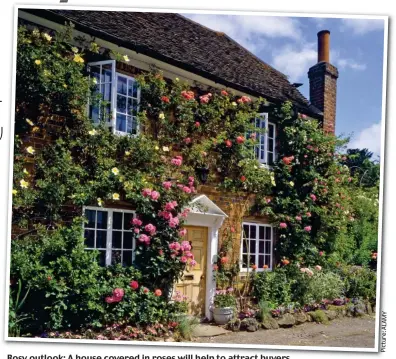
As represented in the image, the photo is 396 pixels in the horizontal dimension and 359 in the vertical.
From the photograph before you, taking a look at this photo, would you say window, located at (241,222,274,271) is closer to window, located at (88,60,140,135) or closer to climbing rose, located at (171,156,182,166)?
climbing rose, located at (171,156,182,166)

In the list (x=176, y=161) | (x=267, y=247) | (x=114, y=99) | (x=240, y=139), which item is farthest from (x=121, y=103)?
(x=267, y=247)

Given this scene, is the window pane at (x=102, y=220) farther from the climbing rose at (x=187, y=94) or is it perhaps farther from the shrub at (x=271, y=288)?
the shrub at (x=271, y=288)

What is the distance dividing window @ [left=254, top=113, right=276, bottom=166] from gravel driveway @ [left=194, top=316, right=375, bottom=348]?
4043mm

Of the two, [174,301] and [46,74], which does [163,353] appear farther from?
[46,74]

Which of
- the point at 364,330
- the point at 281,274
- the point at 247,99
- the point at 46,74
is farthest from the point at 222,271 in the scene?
the point at 46,74

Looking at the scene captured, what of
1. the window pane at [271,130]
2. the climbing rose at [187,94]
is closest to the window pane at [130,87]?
the climbing rose at [187,94]

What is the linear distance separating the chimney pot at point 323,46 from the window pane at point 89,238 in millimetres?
9325

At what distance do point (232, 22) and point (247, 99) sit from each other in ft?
6.71

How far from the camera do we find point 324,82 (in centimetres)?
1573

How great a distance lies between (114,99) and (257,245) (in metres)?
5.17

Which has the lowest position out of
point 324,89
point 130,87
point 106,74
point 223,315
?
point 223,315

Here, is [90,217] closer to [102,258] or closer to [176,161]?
[102,258]

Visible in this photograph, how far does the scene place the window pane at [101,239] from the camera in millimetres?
9500

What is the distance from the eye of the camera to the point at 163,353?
675 centimetres
